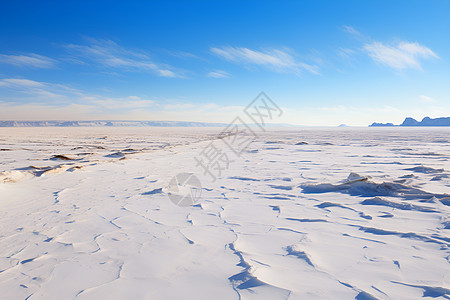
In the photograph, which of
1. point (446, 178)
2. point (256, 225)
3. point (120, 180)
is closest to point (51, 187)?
point (120, 180)

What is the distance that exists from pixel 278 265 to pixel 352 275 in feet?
1.87

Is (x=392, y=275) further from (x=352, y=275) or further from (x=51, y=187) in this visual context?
(x=51, y=187)

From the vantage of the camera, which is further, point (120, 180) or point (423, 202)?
point (120, 180)

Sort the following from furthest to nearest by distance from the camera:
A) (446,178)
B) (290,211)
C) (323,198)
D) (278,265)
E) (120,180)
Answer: (120,180) < (446,178) < (323,198) < (290,211) < (278,265)

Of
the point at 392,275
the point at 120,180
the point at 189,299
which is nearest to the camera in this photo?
the point at 189,299

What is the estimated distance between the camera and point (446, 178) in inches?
216

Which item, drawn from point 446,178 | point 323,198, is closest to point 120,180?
point 323,198

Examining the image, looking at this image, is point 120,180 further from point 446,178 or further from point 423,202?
point 446,178

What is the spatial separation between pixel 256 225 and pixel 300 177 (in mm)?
A: 3100

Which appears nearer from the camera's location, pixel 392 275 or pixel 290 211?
pixel 392 275

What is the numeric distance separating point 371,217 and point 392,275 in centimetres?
145

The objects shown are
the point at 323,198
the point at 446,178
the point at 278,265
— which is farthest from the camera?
the point at 446,178

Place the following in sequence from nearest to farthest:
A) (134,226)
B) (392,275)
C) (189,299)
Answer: (189,299) → (392,275) → (134,226)

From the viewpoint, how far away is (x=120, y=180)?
5.90 m
